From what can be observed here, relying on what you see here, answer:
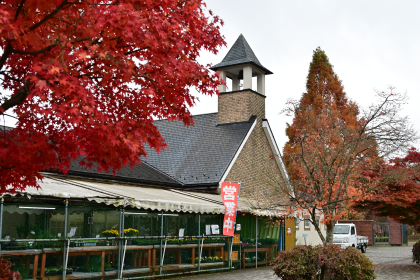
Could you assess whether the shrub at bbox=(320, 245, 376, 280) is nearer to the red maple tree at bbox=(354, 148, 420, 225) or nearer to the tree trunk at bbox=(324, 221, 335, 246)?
the tree trunk at bbox=(324, 221, 335, 246)

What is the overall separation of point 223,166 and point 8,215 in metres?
9.83

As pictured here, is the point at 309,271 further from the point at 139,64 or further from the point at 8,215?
the point at 8,215

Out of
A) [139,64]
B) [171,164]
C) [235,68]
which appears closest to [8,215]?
[171,164]

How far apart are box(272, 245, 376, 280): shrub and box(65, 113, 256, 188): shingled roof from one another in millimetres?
9257

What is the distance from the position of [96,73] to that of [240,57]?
66.8ft

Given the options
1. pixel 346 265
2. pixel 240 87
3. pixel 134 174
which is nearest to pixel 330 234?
pixel 346 265

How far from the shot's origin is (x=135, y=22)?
596 cm

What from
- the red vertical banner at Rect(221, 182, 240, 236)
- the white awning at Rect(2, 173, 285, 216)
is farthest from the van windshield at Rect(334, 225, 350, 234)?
the red vertical banner at Rect(221, 182, 240, 236)

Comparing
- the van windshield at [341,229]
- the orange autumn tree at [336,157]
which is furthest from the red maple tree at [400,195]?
the van windshield at [341,229]

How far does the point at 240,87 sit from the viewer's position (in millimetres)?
27547

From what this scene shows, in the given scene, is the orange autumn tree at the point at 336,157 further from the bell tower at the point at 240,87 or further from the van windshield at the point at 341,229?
the van windshield at the point at 341,229

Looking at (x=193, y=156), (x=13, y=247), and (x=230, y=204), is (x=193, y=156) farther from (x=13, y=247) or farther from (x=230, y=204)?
(x=13, y=247)

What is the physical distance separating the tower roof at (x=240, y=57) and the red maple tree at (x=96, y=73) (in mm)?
18366

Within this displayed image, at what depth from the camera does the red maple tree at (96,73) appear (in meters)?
5.98
